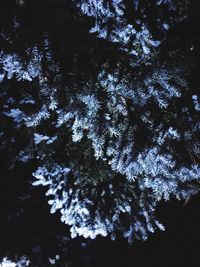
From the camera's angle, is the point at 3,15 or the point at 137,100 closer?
the point at 3,15

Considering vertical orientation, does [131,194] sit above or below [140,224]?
above

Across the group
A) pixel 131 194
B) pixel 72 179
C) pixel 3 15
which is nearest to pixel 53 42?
pixel 3 15

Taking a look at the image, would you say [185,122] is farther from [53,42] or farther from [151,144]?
[53,42]

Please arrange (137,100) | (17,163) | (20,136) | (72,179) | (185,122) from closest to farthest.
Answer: (137,100) < (185,122) < (72,179) < (20,136) < (17,163)

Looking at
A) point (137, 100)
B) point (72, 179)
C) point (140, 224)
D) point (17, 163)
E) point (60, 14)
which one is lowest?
point (140, 224)

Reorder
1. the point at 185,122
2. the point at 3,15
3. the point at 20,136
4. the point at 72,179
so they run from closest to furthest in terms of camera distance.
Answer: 1. the point at 3,15
2. the point at 185,122
3. the point at 72,179
4. the point at 20,136

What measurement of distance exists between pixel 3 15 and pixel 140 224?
2.55m

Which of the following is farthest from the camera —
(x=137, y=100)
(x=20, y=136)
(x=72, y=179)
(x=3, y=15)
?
(x=20, y=136)

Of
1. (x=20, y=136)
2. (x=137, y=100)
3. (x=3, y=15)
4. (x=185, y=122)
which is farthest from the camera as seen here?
(x=20, y=136)

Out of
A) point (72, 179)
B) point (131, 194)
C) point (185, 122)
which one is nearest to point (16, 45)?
point (185, 122)

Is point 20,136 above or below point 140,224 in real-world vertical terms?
above

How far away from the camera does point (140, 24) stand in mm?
2238

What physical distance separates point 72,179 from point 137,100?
4.64 feet

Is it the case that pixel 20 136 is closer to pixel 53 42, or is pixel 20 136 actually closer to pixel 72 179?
pixel 72 179
